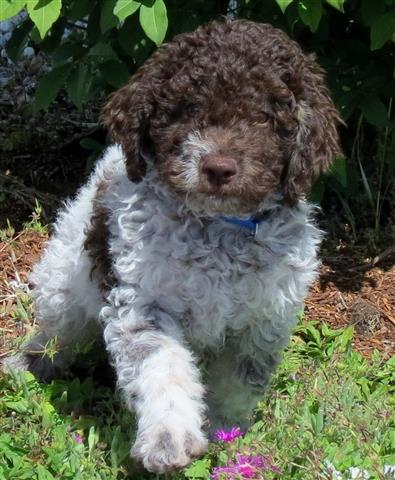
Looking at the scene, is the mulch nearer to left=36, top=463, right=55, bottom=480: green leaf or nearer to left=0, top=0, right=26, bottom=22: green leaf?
left=36, top=463, right=55, bottom=480: green leaf

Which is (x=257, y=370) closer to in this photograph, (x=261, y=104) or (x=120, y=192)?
(x=120, y=192)

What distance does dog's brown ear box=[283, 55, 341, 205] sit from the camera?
3.75m

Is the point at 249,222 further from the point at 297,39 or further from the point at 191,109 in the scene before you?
the point at 297,39

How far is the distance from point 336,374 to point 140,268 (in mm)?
1299

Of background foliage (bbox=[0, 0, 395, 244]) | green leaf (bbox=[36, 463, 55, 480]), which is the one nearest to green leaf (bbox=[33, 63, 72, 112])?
background foliage (bbox=[0, 0, 395, 244])

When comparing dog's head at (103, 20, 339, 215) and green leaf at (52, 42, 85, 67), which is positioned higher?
dog's head at (103, 20, 339, 215)

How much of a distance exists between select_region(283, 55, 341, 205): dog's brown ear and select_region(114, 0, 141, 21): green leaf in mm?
965

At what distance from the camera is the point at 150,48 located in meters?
5.30

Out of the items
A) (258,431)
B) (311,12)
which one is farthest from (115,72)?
(258,431)

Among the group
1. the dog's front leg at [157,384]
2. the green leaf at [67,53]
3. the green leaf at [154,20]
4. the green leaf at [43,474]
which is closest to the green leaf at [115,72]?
the green leaf at [67,53]

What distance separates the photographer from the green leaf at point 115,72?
17.3 feet

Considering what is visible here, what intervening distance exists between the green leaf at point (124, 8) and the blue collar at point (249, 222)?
3.66 feet

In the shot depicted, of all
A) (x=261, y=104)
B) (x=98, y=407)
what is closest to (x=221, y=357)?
(x=98, y=407)

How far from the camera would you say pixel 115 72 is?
5.29m
